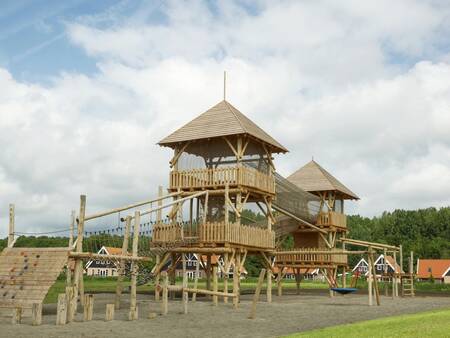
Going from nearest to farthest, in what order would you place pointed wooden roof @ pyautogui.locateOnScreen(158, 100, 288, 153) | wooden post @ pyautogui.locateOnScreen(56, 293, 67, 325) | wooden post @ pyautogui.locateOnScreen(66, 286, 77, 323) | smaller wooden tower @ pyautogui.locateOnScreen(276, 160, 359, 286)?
wooden post @ pyautogui.locateOnScreen(56, 293, 67, 325), wooden post @ pyautogui.locateOnScreen(66, 286, 77, 323), pointed wooden roof @ pyautogui.locateOnScreen(158, 100, 288, 153), smaller wooden tower @ pyautogui.locateOnScreen(276, 160, 359, 286)

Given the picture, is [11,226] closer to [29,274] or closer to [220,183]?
[29,274]

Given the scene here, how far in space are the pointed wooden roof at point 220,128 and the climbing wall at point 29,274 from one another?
1123 centimetres

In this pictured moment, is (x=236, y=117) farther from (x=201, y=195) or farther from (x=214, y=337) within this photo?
(x=214, y=337)

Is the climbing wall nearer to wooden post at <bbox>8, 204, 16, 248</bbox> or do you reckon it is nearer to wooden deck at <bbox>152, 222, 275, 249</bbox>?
wooden post at <bbox>8, 204, 16, 248</bbox>

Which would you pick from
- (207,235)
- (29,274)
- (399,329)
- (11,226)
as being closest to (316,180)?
(207,235)

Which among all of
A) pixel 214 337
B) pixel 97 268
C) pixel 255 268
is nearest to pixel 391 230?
pixel 255 268

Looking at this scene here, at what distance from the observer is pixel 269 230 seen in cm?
3234

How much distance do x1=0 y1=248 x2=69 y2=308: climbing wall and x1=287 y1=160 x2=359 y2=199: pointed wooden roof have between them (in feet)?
77.2

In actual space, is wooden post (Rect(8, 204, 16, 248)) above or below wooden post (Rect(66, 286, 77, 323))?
above

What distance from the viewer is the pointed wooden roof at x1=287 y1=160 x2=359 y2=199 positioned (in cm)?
4156

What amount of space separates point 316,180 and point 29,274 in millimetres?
25120

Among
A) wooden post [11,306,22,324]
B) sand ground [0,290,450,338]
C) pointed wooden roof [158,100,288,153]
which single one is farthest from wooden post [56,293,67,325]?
pointed wooden roof [158,100,288,153]

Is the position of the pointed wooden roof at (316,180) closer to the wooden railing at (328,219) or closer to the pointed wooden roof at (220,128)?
the wooden railing at (328,219)

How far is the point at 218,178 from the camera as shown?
98.3 feet
